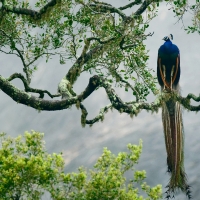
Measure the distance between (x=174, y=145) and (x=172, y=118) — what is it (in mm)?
791

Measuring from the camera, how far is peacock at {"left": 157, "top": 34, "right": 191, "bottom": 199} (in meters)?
9.01

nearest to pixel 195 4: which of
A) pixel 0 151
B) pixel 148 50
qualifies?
pixel 148 50

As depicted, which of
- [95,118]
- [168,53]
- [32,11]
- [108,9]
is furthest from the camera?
[168,53]

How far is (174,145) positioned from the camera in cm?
1014

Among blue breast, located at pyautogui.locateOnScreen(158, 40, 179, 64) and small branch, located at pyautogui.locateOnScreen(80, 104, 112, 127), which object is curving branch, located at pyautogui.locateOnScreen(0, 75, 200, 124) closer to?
small branch, located at pyautogui.locateOnScreen(80, 104, 112, 127)

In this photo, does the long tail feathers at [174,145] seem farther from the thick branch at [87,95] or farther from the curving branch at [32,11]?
the curving branch at [32,11]

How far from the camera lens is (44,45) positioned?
43.7ft

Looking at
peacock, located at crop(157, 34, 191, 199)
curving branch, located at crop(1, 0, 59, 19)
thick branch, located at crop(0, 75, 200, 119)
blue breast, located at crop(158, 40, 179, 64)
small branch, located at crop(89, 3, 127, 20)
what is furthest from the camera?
blue breast, located at crop(158, 40, 179, 64)

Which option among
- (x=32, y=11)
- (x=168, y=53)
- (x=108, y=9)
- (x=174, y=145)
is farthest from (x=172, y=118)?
(x=32, y=11)

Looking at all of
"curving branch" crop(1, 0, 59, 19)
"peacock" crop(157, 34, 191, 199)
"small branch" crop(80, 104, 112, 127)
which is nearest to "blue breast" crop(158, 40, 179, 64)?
"peacock" crop(157, 34, 191, 199)

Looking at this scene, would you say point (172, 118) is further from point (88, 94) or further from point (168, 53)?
point (88, 94)

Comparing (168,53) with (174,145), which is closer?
(174,145)

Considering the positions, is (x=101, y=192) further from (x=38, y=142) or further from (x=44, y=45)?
(x=44, y=45)

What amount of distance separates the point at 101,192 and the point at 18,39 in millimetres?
5256
